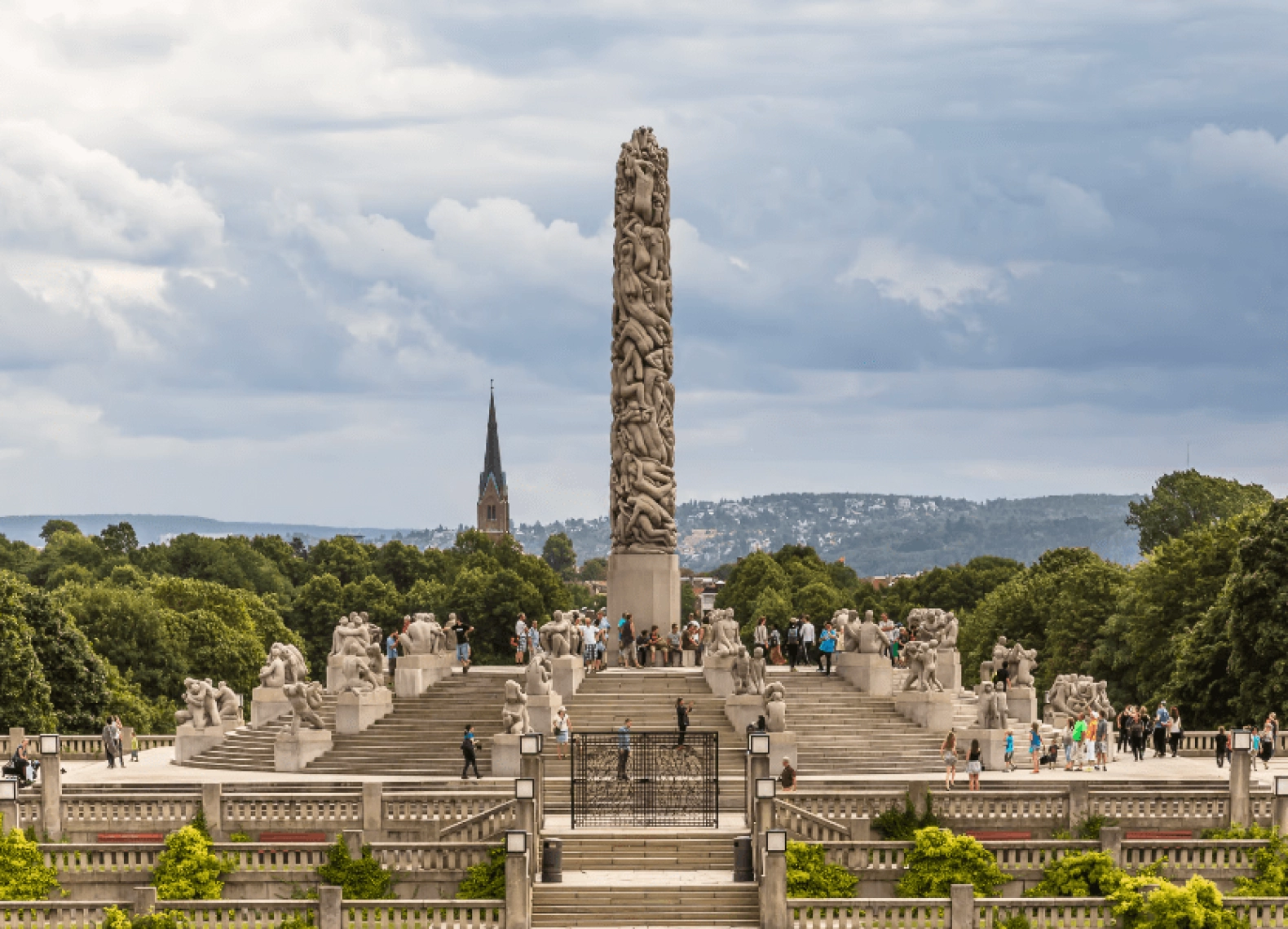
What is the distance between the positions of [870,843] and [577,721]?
47.0 feet

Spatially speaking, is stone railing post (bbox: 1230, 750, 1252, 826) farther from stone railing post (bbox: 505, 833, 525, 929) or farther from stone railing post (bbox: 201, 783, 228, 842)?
stone railing post (bbox: 201, 783, 228, 842)

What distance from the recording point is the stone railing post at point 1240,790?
43.4 meters

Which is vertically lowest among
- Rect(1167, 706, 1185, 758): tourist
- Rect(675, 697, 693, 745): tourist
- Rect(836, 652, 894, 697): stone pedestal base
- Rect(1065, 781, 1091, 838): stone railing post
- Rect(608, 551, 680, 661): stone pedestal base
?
Rect(1065, 781, 1091, 838): stone railing post

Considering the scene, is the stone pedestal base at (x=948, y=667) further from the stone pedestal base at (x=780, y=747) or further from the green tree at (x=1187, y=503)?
the green tree at (x=1187, y=503)

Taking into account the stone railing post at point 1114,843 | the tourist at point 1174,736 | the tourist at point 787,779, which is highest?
the tourist at point 1174,736

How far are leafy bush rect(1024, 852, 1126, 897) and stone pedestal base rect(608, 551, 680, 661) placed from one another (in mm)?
24851

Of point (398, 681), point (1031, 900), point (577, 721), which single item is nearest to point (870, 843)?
point (1031, 900)

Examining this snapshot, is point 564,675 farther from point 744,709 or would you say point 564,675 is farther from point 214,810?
point 214,810

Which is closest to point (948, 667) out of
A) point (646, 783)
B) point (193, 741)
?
point (646, 783)

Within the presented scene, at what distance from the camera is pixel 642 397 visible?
6550 cm

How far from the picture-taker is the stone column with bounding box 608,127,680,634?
65250mm

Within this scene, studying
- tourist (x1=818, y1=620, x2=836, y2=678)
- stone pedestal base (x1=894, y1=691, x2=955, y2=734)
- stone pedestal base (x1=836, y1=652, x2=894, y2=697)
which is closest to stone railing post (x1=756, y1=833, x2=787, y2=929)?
stone pedestal base (x1=894, y1=691, x2=955, y2=734)

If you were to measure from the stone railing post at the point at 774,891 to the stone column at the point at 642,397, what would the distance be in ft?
85.8

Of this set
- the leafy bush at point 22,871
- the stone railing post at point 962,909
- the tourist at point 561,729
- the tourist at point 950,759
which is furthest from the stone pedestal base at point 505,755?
the stone railing post at point 962,909
